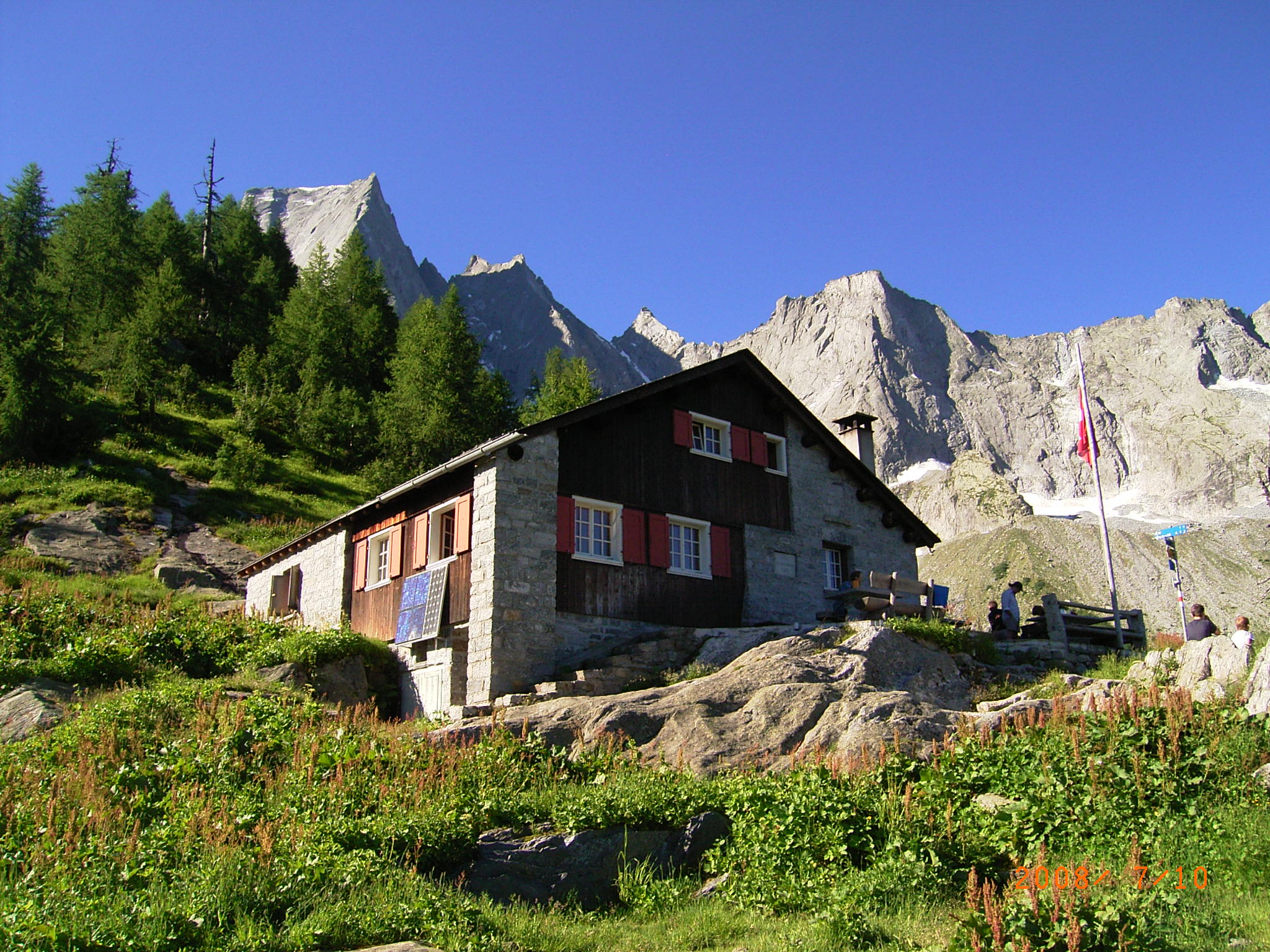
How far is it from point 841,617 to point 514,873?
13357 millimetres

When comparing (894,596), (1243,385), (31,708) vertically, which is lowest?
(31,708)

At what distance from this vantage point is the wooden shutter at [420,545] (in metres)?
18.7

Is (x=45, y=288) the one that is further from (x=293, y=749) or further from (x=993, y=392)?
(x=993, y=392)

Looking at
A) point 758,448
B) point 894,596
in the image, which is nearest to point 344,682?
point 758,448

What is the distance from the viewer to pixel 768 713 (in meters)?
12.6

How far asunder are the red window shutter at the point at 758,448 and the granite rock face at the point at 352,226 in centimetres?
7135

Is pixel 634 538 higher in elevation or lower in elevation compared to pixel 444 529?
lower

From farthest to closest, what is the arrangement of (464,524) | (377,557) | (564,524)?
1. (377,557)
2. (564,524)
3. (464,524)

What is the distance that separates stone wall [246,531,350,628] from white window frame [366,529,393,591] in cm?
87

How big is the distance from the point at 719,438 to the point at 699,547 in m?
2.80

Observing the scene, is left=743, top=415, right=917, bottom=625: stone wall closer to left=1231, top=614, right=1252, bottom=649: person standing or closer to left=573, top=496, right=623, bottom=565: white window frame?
left=573, top=496, right=623, bottom=565: white window frame

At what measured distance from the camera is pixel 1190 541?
308 ft

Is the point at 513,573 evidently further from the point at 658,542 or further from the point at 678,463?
the point at 678,463

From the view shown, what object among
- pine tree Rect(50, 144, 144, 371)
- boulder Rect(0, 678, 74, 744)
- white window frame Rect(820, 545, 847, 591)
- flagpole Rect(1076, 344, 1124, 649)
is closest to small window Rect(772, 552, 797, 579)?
white window frame Rect(820, 545, 847, 591)
